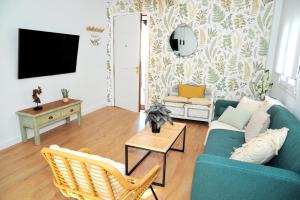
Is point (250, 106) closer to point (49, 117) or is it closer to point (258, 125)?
point (258, 125)

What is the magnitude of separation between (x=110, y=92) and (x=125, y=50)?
47.8 inches

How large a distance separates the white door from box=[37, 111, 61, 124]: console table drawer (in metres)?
2.08

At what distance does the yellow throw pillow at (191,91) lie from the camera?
15.3ft

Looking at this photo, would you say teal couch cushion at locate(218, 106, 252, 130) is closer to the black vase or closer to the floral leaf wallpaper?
the black vase

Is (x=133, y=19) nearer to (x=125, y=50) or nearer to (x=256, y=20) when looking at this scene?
(x=125, y=50)

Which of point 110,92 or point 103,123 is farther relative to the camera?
point 110,92

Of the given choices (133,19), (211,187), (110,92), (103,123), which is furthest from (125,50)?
(211,187)

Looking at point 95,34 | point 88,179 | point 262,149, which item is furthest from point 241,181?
point 95,34

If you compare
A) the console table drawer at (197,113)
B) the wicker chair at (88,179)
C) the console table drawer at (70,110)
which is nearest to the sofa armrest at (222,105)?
the console table drawer at (197,113)

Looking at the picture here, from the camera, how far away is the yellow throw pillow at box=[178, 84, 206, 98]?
15.3ft

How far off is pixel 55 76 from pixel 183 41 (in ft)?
9.34

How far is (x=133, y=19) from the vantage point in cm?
502

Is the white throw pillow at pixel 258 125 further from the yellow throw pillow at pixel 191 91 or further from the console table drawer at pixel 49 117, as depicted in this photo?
the console table drawer at pixel 49 117

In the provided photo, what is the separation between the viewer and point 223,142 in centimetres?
256
